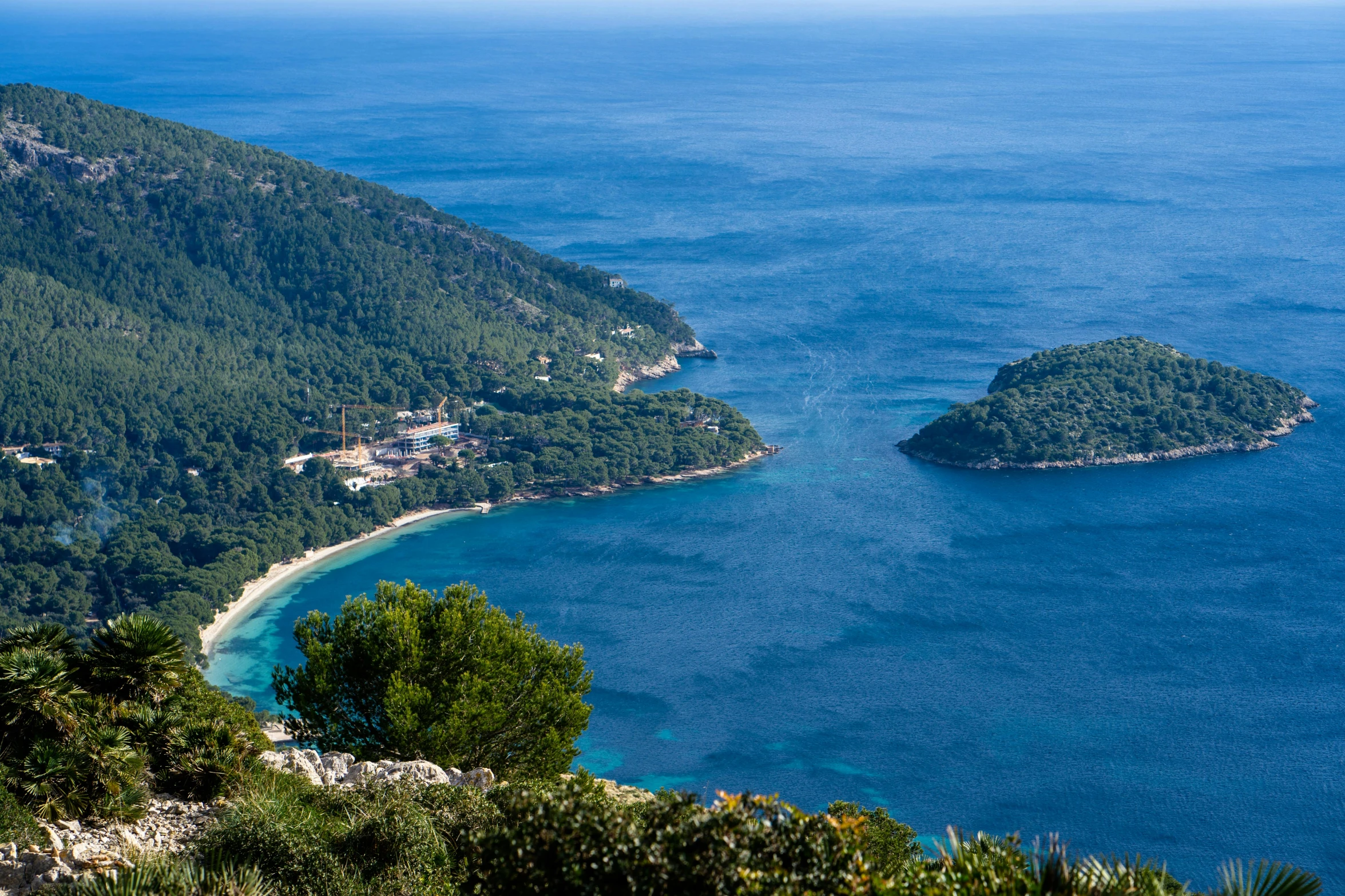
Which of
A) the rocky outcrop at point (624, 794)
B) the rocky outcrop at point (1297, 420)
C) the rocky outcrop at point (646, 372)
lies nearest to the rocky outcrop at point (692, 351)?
the rocky outcrop at point (646, 372)

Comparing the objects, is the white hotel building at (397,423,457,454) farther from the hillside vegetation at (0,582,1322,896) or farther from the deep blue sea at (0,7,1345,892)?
the hillside vegetation at (0,582,1322,896)

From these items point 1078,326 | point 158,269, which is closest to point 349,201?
point 158,269

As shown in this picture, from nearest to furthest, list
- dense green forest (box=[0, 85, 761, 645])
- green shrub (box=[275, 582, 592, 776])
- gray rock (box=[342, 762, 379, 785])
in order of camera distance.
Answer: gray rock (box=[342, 762, 379, 785]) → green shrub (box=[275, 582, 592, 776]) → dense green forest (box=[0, 85, 761, 645])

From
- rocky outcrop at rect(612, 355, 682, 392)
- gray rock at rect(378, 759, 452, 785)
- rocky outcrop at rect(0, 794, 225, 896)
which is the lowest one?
rocky outcrop at rect(0, 794, 225, 896)

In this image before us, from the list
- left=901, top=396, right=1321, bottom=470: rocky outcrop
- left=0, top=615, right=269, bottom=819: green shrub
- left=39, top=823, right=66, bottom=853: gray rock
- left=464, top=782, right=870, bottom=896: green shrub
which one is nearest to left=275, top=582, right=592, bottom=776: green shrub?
left=0, top=615, right=269, bottom=819: green shrub

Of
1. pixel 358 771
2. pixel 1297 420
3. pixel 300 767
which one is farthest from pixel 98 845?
pixel 1297 420

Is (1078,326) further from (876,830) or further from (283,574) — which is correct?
(876,830)

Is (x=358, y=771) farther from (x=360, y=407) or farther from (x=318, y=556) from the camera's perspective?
(x=360, y=407)

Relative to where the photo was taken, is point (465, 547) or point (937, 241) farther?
point (937, 241)
